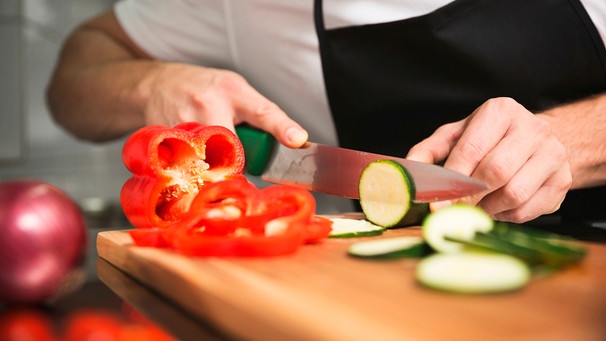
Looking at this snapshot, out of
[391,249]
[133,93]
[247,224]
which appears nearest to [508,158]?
[391,249]

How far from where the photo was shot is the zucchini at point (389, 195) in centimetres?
121

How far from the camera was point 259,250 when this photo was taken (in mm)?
965

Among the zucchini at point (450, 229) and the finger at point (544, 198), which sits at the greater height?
the zucchini at point (450, 229)

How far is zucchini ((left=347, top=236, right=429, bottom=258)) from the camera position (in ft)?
3.05

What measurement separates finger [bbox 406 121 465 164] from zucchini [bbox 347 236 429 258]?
36cm

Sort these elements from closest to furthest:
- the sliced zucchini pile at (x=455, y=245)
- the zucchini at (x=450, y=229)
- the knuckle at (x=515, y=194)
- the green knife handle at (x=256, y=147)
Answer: the sliced zucchini pile at (x=455, y=245) → the zucchini at (x=450, y=229) → the knuckle at (x=515, y=194) → the green knife handle at (x=256, y=147)

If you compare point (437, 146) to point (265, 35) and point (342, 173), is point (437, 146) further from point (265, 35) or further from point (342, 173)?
point (265, 35)

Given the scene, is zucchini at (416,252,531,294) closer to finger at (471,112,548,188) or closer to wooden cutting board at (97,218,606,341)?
wooden cutting board at (97,218,606,341)

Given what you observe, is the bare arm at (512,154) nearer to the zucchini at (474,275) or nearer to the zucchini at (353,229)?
the zucchini at (353,229)

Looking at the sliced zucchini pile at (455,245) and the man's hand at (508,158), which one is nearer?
the sliced zucchini pile at (455,245)

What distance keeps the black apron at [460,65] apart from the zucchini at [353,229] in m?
0.52

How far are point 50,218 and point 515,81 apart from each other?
122 centimetres

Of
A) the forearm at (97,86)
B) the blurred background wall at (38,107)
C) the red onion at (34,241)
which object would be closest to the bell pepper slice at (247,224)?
the red onion at (34,241)

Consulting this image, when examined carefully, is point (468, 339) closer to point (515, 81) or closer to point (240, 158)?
point (240, 158)
